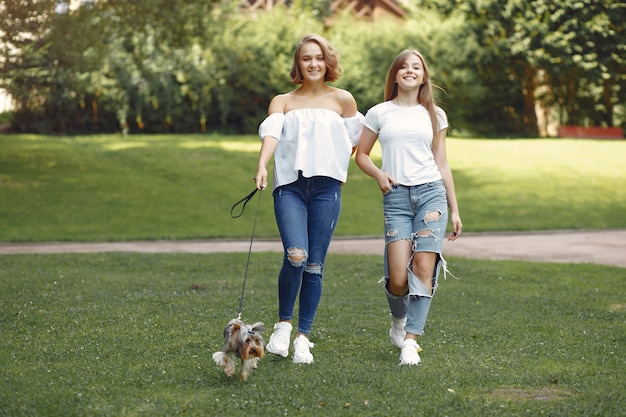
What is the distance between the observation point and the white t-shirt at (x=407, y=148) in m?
5.70

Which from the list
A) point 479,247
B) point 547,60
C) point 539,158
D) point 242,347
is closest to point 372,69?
point 547,60

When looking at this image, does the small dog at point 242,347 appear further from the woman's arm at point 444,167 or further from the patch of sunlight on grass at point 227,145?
the patch of sunlight on grass at point 227,145

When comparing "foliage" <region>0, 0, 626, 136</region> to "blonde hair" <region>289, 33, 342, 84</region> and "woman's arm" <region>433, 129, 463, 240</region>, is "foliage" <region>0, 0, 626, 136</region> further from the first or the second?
"woman's arm" <region>433, 129, 463, 240</region>

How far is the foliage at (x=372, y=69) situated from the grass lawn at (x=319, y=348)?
18045 mm

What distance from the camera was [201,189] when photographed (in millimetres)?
20688

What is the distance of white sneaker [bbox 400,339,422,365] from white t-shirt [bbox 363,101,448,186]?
1.03 m

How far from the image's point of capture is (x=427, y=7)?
130 feet

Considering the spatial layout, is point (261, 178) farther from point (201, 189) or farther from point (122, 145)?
point (122, 145)

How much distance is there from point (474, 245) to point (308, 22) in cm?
2271

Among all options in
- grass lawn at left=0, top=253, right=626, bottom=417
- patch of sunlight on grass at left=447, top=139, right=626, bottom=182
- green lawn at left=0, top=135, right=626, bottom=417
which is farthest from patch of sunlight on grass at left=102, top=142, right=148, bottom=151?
grass lawn at left=0, top=253, right=626, bottom=417

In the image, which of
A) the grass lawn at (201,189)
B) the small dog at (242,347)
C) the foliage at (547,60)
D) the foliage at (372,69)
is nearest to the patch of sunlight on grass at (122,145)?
the grass lawn at (201,189)

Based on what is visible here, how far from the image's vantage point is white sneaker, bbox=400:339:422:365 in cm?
564

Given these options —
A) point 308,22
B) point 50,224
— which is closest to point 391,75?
point 50,224

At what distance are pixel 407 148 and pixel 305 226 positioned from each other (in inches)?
33.4
